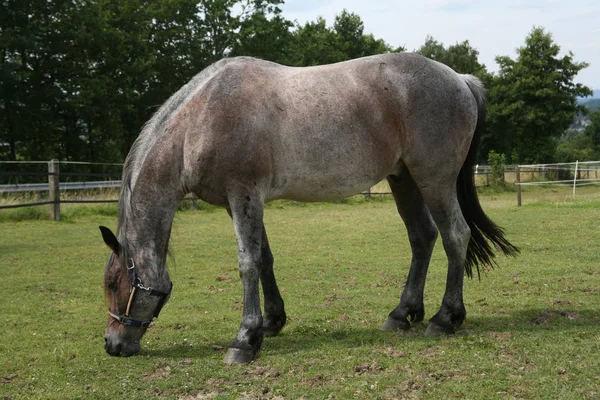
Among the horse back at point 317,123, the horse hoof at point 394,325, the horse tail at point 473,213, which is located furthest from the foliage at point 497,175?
the horse hoof at point 394,325

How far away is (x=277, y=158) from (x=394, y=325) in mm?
1903

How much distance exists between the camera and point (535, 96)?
4125cm

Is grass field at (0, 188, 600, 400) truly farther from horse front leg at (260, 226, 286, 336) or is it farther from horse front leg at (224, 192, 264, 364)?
horse front leg at (224, 192, 264, 364)

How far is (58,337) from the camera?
552cm

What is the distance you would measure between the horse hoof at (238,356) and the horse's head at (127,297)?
73 centimetres

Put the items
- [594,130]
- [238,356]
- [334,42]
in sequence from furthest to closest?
1. [594,130]
2. [334,42]
3. [238,356]

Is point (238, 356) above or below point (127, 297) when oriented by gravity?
below

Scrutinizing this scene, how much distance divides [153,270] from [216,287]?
10.2ft

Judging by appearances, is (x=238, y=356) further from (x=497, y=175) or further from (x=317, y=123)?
(x=497, y=175)

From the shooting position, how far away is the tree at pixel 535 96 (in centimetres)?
4084

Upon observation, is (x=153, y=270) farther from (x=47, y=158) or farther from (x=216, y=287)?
(x=47, y=158)

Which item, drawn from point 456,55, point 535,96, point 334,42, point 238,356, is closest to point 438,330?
point 238,356

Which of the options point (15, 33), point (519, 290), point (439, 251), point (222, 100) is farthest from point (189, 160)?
point (15, 33)

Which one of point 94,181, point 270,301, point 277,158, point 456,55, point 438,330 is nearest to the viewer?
point 277,158
